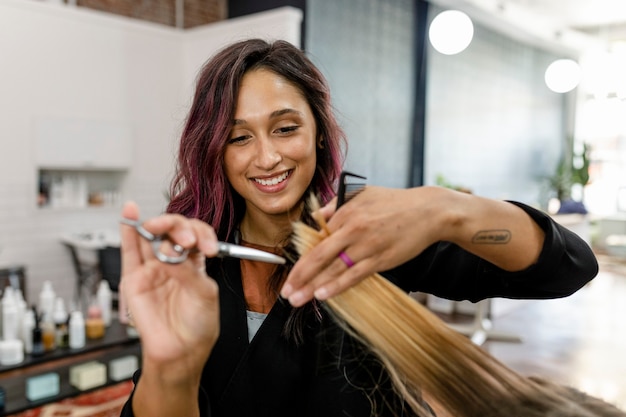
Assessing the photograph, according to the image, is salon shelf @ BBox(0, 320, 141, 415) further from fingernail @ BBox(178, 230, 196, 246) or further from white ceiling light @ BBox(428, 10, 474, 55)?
white ceiling light @ BBox(428, 10, 474, 55)

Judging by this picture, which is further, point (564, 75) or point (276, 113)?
point (564, 75)

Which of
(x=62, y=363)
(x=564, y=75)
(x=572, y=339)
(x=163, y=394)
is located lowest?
(x=572, y=339)

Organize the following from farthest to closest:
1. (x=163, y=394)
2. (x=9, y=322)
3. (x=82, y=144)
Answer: (x=82, y=144)
(x=9, y=322)
(x=163, y=394)

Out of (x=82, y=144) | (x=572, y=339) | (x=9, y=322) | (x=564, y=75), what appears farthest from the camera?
(x=564, y=75)

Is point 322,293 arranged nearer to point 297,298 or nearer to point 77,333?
point 297,298

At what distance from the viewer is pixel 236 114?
1000 mm

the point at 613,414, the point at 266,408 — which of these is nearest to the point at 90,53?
the point at 266,408

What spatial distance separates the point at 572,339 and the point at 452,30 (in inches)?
97.5

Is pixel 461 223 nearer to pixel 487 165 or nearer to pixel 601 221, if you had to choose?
pixel 487 165

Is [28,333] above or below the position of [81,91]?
below

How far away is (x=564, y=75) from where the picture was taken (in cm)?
616

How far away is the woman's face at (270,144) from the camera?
0.99 m

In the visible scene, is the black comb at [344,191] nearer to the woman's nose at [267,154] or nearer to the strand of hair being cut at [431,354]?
the strand of hair being cut at [431,354]

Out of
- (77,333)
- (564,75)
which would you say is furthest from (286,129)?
(564,75)
